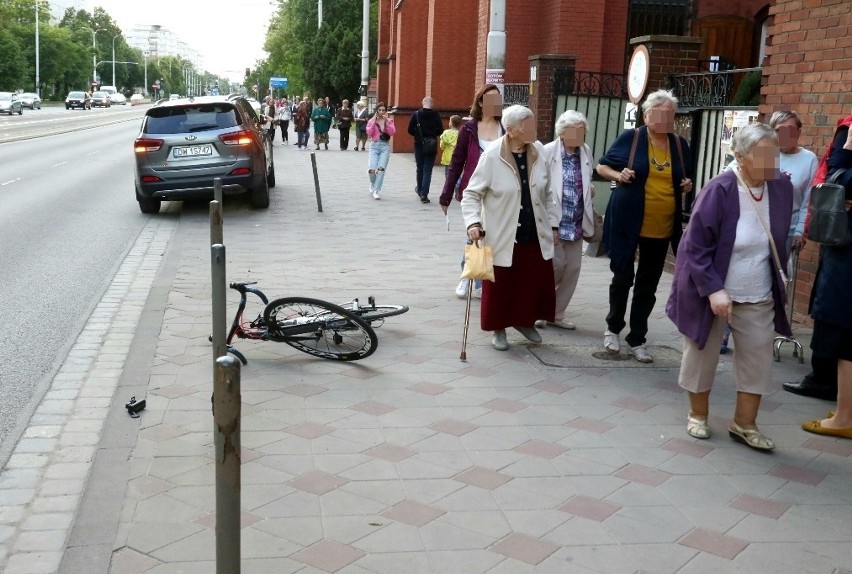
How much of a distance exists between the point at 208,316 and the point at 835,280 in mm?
4899

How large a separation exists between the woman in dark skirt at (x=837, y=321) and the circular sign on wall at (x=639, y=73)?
19.3 feet

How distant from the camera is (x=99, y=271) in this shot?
1084 cm

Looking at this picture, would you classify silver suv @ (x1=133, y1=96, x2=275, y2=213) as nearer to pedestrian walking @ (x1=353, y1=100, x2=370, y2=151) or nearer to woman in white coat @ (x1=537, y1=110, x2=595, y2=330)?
woman in white coat @ (x1=537, y1=110, x2=595, y2=330)

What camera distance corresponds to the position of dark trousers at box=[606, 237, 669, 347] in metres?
6.97

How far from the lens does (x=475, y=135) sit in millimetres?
8703

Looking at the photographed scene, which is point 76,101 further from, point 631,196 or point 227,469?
point 227,469

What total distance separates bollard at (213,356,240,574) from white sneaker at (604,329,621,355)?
4650mm

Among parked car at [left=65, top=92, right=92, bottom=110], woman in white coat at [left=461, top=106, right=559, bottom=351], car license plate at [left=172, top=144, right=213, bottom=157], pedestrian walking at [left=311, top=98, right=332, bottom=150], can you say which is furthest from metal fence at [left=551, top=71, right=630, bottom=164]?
parked car at [left=65, top=92, right=92, bottom=110]

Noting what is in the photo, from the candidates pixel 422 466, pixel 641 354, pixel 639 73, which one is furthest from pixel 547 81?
pixel 422 466

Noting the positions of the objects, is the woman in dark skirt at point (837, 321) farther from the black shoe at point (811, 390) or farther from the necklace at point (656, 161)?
the necklace at point (656, 161)

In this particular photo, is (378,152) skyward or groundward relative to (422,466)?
skyward

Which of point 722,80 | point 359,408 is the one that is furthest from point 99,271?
point 722,80

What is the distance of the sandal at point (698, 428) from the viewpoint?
552 centimetres

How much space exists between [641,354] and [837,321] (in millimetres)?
1734
